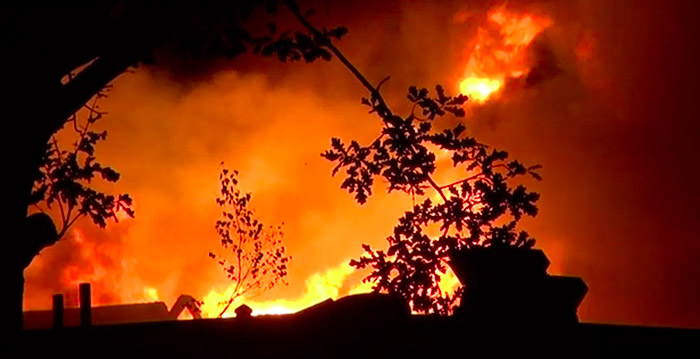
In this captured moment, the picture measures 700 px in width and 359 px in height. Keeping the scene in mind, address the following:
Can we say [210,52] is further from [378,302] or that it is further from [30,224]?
[378,302]

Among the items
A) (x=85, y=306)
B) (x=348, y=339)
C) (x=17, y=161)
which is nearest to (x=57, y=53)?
(x=17, y=161)

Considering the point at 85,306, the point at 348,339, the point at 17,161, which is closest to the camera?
the point at 17,161

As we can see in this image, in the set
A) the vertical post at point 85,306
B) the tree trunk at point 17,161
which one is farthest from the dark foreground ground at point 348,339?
the vertical post at point 85,306

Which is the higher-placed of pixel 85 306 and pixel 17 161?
pixel 85 306

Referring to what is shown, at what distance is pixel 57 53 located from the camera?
27.3 ft

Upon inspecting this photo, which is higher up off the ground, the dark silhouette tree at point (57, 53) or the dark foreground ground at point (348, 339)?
the dark silhouette tree at point (57, 53)

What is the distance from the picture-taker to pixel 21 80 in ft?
26.8

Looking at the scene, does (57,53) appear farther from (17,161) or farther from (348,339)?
(348,339)

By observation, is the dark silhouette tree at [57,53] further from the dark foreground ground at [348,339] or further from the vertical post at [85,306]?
the vertical post at [85,306]

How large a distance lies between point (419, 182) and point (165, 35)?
9.68 feet

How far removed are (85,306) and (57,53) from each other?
1798 cm

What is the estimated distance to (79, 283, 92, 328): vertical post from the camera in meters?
24.3

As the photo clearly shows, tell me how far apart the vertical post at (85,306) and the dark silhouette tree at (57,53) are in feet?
54.3

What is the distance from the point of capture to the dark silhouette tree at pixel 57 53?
804 cm
